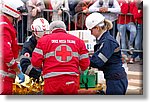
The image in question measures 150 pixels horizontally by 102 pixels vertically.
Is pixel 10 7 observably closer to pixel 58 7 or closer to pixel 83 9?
pixel 58 7

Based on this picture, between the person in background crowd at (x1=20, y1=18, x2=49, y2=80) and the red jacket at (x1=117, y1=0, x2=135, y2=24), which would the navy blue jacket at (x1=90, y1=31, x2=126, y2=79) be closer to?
the red jacket at (x1=117, y1=0, x2=135, y2=24)

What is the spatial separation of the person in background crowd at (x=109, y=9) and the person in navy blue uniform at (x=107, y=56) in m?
0.04

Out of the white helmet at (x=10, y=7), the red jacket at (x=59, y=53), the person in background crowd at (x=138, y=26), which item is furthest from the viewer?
the person in background crowd at (x=138, y=26)

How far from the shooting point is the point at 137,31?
4.19m

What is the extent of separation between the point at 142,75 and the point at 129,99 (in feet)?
0.81

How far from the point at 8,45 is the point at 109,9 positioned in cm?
96

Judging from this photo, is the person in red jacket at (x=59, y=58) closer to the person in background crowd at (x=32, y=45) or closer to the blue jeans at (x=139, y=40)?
the person in background crowd at (x=32, y=45)

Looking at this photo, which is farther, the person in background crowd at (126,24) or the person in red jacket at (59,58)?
the person in background crowd at (126,24)

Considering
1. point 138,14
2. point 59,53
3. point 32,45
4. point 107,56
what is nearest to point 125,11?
point 138,14

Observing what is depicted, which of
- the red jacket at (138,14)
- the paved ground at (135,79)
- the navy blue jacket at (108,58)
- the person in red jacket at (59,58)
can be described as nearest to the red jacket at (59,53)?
the person in red jacket at (59,58)

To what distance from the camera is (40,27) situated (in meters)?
4.11

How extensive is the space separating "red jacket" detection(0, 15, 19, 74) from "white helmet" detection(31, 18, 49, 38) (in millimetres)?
186

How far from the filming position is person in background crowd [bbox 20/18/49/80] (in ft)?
13.4

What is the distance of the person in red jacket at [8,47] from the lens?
4.05m
